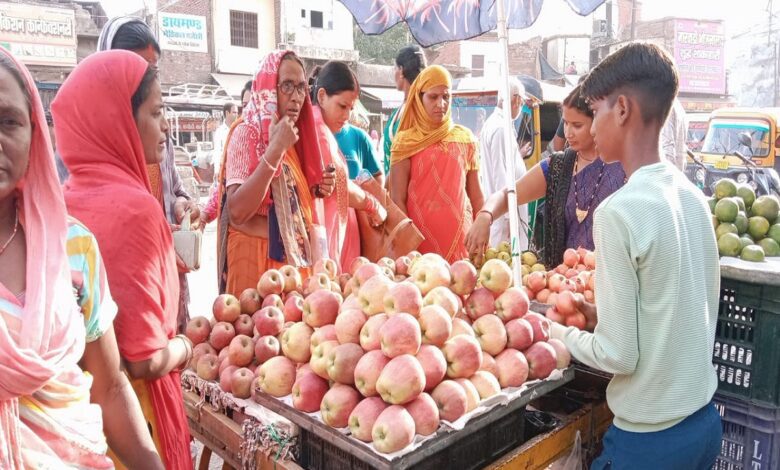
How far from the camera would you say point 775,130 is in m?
12.0

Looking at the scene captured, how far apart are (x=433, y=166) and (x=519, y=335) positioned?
2243 mm

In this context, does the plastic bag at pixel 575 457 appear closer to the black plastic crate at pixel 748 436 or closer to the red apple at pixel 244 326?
the black plastic crate at pixel 748 436

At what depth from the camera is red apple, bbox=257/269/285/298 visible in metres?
2.43

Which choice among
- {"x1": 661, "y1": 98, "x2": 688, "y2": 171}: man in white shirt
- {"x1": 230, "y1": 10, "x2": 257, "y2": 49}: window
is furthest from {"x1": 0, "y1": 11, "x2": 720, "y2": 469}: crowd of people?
{"x1": 230, "y1": 10, "x2": 257, "y2": 49}: window

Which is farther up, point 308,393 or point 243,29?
point 243,29

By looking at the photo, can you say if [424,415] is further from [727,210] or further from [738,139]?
[738,139]

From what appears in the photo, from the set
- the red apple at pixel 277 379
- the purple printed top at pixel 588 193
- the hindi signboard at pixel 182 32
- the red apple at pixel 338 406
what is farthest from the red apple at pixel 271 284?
the hindi signboard at pixel 182 32

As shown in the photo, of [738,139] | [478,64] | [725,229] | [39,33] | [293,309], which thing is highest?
[478,64]

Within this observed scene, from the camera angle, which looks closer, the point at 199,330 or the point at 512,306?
the point at 512,306

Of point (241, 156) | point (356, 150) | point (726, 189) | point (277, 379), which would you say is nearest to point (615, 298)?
point (277, 379)

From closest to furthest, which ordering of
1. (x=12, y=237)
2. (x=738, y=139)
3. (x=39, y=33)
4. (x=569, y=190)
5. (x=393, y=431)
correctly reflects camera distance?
(x=12, y=237) < (x=393, y=431) < (x=569, y=190) < (x=738, y=139) < (x=39, y=33)

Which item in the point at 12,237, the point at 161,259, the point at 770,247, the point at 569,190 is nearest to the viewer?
the point at 12,237

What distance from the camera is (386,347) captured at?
5.50ft

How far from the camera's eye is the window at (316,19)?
2805 centimetres
